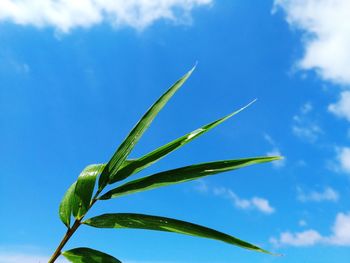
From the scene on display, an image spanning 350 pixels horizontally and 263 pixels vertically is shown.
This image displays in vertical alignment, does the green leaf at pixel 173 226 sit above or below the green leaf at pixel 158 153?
below

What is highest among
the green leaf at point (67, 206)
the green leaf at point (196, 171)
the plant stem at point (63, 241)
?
the green leaf at point (196, 171)

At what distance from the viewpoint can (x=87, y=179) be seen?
5.92 ft

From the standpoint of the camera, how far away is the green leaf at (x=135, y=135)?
5.81 feet

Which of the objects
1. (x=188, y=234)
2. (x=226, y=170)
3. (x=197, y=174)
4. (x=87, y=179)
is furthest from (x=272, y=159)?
(x=87, y=179)

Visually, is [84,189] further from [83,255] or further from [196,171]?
[196,171]

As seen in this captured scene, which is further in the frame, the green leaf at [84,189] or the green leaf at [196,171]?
the green leaf at [84,189]

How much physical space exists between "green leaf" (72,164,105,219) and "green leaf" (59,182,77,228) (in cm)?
2

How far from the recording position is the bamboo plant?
1654 mm

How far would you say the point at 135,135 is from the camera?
1.78m

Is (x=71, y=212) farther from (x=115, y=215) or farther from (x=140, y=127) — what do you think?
(x=140, y=127)

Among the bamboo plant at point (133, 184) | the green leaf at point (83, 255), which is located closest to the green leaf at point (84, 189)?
the bamboo plant at point (133, 184)

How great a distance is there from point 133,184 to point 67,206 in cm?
29

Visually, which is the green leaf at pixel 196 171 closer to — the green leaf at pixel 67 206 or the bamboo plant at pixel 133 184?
the bamboo plant at pixel 133 184

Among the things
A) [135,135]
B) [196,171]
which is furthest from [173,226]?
[135,135]
